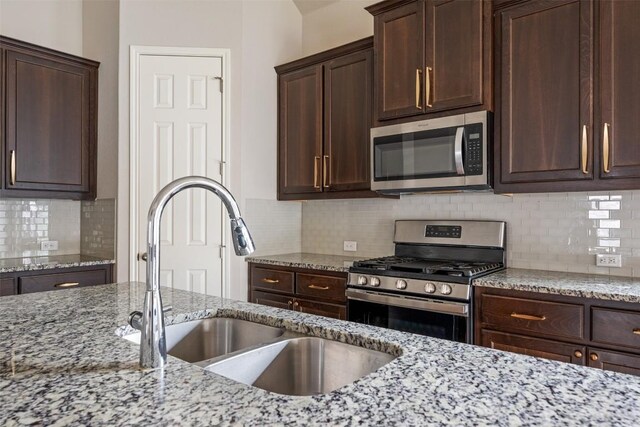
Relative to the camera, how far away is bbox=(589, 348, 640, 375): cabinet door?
1834 millimetres

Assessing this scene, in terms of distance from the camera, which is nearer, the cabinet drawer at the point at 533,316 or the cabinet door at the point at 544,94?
the cabinet drawer at the point at 533,316

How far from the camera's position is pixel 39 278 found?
2.90 m

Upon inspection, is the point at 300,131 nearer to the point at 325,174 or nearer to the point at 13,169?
the point at 325,174

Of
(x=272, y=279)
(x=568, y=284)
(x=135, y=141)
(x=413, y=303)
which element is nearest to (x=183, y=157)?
(x=135, y=141)

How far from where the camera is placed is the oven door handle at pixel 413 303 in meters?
2.26

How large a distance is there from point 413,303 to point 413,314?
0.07 metres

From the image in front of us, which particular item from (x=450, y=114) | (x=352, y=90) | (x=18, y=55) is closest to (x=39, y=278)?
(x=18, y=55)

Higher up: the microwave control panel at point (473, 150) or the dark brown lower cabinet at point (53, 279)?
the microwave control panel at point (473, 150)

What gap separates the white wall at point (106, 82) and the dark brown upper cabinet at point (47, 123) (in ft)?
0.26

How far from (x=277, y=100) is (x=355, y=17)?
932 millimetres

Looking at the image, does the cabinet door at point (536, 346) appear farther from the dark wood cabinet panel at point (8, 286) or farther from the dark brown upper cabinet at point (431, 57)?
the dark wood cabinet panel at point (8, 286)

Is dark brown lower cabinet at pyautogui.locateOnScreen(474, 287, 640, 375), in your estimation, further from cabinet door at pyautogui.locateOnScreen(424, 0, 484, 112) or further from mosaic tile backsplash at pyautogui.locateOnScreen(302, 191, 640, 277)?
cabinet door at pyautogui.locateOnScreen(424, 0, 484, 112)

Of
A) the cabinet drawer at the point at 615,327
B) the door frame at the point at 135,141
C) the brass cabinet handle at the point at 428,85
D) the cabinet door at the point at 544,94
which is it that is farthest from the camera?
the door frame at the point at 135,141

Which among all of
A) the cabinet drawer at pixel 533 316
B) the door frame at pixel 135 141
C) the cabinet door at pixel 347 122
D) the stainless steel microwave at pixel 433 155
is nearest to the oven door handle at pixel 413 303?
the cabinet drawer at pixel 533 316
